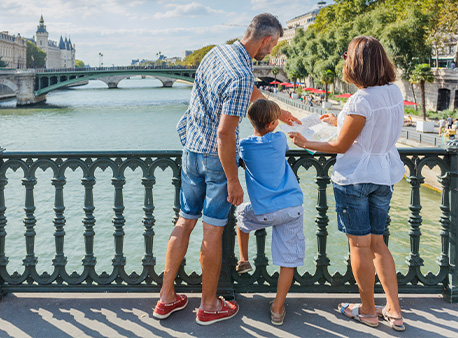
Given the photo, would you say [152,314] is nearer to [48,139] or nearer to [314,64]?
[48,139]

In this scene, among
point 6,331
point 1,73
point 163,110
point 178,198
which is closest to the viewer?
point 6,331

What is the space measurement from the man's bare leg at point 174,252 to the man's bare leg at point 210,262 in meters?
0.12

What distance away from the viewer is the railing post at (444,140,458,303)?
313cm

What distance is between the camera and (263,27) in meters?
2.62

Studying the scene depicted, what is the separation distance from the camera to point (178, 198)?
3.20 metres

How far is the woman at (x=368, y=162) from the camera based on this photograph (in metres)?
2.63

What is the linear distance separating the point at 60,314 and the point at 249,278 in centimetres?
110

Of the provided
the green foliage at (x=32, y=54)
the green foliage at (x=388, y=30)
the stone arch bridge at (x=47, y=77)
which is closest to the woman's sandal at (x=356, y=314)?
the green foliage at (x=388, y=30)

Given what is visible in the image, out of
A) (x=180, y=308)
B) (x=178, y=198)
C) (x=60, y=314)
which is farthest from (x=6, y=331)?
(x=178, y=198)

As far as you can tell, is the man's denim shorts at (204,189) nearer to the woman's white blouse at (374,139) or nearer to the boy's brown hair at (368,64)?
the woman's white blouse at (374,139)

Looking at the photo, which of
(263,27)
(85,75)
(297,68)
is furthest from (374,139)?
(85,75)

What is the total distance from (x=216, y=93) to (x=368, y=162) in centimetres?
85

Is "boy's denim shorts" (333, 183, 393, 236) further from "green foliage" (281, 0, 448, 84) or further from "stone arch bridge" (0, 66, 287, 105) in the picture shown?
"stone arch bridge" (0, 66, 287, 105)

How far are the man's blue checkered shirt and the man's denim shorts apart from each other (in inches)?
2.4
